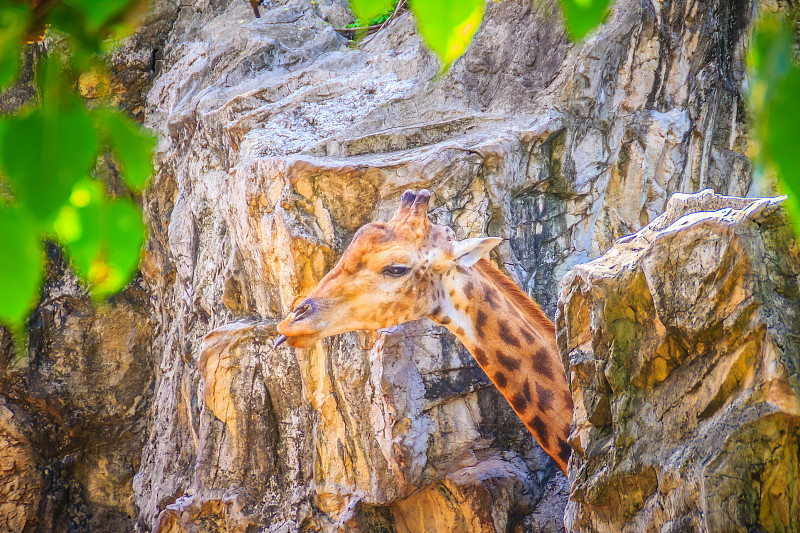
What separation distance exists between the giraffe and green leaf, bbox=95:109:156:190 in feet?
8.19

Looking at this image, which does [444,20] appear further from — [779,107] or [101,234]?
[101,234]

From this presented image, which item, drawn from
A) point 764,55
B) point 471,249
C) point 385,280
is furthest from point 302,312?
point 764,55

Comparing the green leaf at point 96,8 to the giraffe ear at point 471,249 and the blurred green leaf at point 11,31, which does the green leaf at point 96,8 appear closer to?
the blurred green leaf at point 11,31

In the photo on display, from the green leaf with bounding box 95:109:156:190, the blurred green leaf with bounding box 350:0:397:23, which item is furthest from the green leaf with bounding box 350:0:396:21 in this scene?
the green leaf with bounding box 95:109:156:190

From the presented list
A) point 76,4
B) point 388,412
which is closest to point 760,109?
point 76,4

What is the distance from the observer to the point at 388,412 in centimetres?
414

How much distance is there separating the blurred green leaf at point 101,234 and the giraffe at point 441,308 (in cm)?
250

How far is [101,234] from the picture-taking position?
88cm

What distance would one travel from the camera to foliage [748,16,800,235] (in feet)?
1.97

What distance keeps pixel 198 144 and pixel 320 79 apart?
113 cm

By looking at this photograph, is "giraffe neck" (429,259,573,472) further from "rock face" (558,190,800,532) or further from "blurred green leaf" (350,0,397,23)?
"blurred green leaf" (350,0,397,23)

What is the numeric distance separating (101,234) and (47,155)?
0.15m

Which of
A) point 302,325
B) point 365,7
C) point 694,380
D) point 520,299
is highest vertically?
point 365,7

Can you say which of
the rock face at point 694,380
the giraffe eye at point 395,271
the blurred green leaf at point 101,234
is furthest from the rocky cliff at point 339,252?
the blurred green leaf at point 101,234
